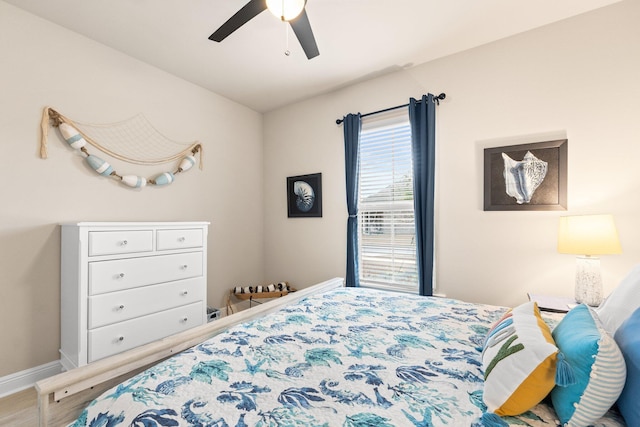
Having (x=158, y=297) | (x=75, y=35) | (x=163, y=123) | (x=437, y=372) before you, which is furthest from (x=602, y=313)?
(x=75, y=35)

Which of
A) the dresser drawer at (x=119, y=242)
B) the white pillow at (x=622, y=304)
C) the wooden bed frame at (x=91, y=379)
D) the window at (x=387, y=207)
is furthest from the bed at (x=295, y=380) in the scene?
the window at (x=387, y=207)

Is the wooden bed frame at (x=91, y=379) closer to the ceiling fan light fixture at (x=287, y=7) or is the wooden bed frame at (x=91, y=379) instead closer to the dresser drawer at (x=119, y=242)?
the dresser drawer at (x=119, y=242)

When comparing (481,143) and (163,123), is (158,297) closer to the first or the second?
(163,123)

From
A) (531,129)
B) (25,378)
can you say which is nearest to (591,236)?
(531,129)

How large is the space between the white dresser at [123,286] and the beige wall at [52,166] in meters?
0.16

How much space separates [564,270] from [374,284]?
1560mm

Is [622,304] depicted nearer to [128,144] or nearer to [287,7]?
[287,7]

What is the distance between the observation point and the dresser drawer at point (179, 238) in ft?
7.55

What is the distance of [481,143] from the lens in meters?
2.41

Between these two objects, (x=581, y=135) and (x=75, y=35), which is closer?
(x=581, y=135)

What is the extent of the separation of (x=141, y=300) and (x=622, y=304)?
2702mm

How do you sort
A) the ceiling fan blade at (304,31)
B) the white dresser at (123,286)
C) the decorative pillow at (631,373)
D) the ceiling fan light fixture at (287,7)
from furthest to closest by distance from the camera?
the white dresser at (123,286) → the ceiling fan blade at (304,31) → the ceiling fan light fixture at (287,7) → the decorative pillow at (631,373)

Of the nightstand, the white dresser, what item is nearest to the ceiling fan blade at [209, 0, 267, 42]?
the white dresser

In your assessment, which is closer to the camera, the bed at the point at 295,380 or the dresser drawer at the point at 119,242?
the bed at the point at 295,380
